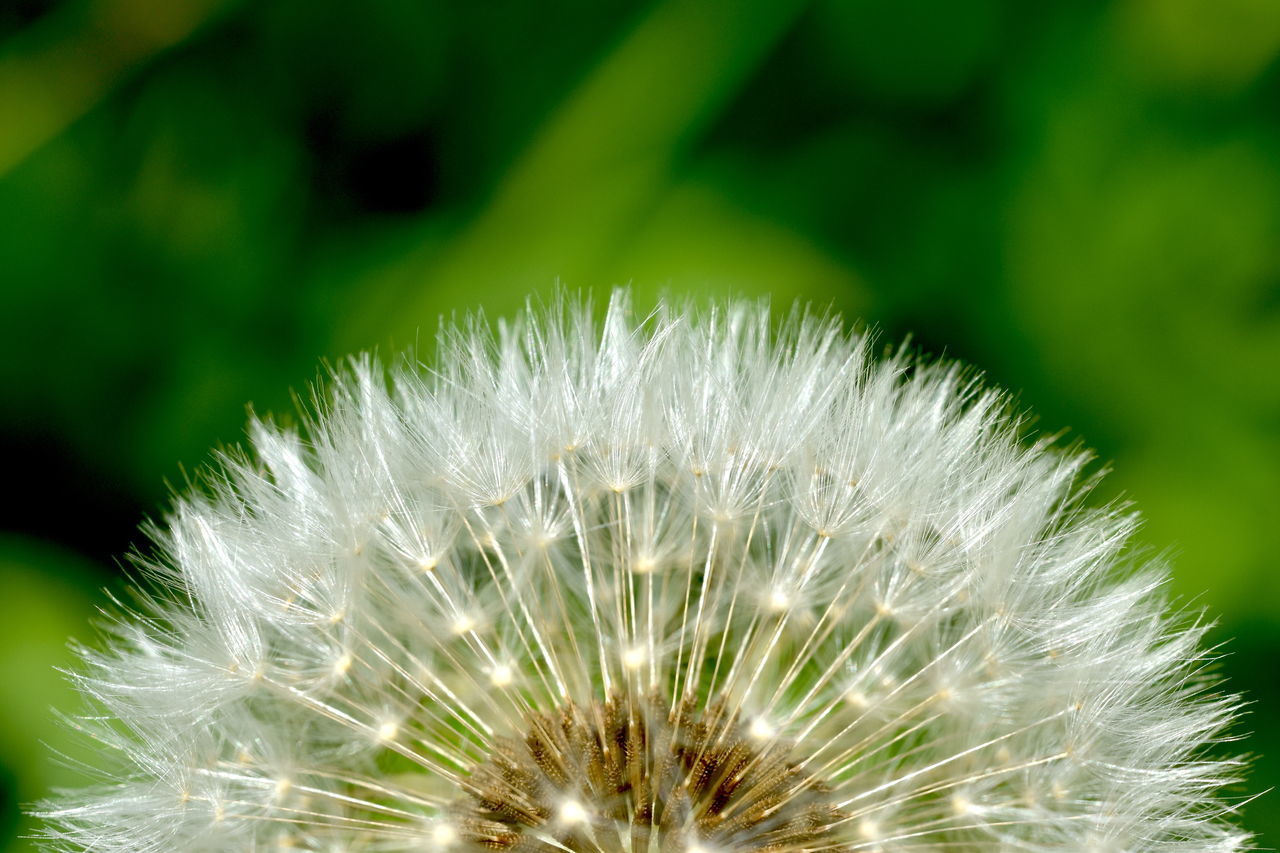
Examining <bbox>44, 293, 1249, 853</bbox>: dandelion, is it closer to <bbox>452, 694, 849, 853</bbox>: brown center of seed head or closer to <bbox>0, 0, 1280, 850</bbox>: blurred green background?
<bbox>452, 694, 849, 853</bbox>: brown center of seed head

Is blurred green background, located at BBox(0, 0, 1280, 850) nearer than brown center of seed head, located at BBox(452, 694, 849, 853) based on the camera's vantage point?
No

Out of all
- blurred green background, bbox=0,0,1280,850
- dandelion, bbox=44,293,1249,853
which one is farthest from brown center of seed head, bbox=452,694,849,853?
blurred green background, bbox=0,0,1280,850

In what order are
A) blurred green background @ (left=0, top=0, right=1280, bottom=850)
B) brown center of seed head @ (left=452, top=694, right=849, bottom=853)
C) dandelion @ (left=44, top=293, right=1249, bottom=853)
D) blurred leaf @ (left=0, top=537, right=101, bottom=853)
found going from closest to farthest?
brown center of seed head @ (left=452, top=694, right=849, bottom=853) < dandelion @ (left=44, top=293, right=1249, bottom=853) < blurred leaf @ (left=0, top=537, right=101, bottom=853) < blurred green background @ (left=0, top=0, right=1280, bottom=850)

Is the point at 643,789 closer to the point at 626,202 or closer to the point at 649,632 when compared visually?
the point at 649,632

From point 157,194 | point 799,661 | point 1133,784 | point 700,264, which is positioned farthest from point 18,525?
point 1133,784

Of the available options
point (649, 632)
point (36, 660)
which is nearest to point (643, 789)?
point (649, 632)

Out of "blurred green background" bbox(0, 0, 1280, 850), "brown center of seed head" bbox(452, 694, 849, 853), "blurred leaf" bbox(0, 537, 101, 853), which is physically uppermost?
"blurred green background" bbox(0, 0, 1280, 850)

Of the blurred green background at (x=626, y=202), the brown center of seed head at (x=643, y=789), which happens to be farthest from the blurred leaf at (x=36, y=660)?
the brown center of seed head at (x=643, y=789)
